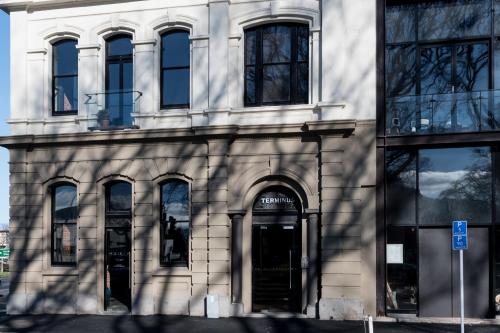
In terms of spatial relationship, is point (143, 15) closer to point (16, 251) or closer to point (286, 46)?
point (286, 46)

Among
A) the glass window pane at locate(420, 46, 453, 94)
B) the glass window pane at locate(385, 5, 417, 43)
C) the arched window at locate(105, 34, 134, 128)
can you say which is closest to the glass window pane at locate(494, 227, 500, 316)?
the glass window pane at locate(420, 46, 453, 94)

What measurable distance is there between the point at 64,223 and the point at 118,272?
2.23 metres

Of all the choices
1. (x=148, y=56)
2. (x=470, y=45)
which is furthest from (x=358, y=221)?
(x=148, y=56)

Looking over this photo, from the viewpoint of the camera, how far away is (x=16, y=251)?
694 inches

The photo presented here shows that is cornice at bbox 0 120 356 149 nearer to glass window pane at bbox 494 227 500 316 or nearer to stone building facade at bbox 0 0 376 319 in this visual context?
stone building facade at bbox 0 0 376 319

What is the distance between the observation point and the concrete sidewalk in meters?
14.0

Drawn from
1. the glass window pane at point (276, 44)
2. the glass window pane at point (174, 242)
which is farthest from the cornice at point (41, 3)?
the glass window pane at point (174, 242)

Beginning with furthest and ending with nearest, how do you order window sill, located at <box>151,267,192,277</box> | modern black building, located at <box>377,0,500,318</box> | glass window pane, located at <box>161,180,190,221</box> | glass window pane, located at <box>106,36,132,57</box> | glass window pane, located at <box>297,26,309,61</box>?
1. glass window pane, located at <box>106,36,132,57</box>
2. glass window pane, located at <box>161,180,190,221</box>
3. window sill, located at <box>151,267,192,277</box>
4. glass window pane, located at <box>297,26,309,61</box>
5. modern black building, located at <box>377,0,500,318</box>

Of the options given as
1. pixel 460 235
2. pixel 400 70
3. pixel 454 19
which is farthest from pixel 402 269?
pixel 454 19

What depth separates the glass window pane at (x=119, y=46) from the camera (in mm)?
17516

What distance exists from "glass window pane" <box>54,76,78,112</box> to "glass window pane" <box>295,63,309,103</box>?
662 centimetres

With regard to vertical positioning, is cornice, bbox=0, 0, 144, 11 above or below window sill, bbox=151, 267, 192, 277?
above

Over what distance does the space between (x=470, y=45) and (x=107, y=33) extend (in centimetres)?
998

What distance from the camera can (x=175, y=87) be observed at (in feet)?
Answer: 56.1
